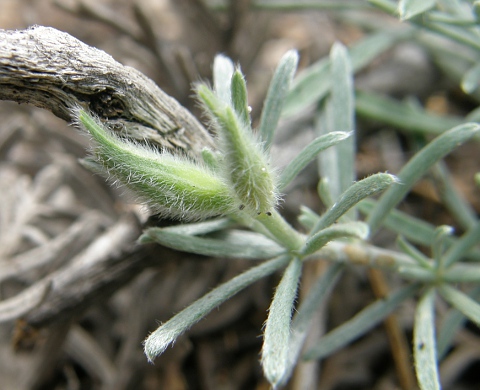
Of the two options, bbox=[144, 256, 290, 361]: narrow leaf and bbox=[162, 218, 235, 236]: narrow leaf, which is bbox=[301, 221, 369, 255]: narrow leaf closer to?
bbox=[144, 256, 290, 361]: narrow leaf

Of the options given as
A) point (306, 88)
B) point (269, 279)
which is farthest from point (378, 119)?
point (269, 279)

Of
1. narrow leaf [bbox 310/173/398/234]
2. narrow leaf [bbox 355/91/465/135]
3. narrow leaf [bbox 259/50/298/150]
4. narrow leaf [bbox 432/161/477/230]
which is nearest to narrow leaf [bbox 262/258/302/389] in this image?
narrow leaf [bbox 310/173/398/234]

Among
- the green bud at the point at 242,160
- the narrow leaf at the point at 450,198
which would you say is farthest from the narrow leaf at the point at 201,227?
the narrow leaf at the point at 450,198

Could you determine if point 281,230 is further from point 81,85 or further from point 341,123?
point 81,85

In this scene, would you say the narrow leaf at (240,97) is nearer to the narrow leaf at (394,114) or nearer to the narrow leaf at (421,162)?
the narrow leaf at (421,162)

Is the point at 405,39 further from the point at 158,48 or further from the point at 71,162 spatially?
the point at 71,162

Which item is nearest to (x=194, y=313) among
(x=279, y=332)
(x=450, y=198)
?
(x=279, y=332)
